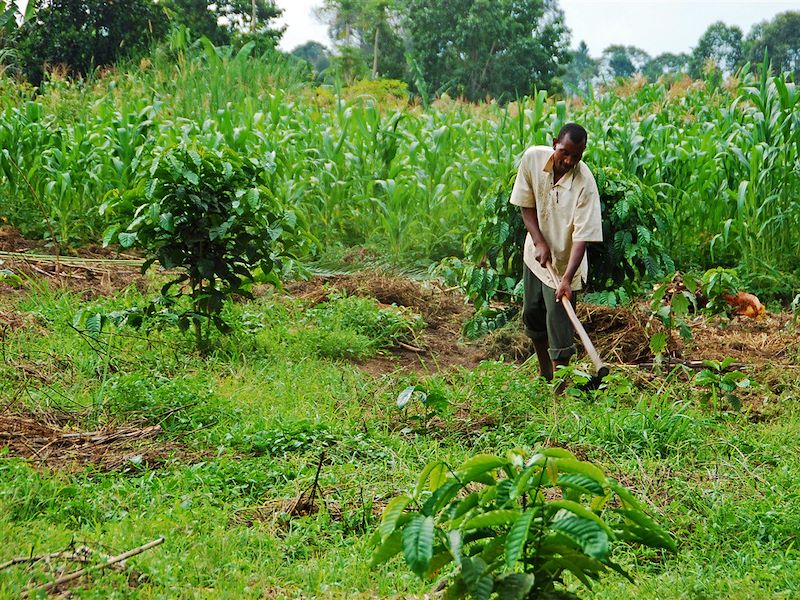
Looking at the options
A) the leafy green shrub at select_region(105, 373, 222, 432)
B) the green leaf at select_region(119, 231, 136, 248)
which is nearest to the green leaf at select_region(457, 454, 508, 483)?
the leafy green shrub at select_region(105, 373, 222, 432)

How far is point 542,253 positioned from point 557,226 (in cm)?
17

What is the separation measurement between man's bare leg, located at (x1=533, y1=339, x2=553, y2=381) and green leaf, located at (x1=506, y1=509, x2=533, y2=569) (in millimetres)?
3416

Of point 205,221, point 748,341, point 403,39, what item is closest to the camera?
point 205,221

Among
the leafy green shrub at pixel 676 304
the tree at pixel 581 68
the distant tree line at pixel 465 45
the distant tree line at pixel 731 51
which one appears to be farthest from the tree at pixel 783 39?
Result: the leafy green shrub at pixel 676 304

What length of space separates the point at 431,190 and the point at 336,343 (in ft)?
11.9

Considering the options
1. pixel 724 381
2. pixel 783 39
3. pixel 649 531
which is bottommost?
pixel 724 381

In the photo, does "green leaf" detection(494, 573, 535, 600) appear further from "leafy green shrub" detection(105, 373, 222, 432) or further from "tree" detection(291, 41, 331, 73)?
"tree" detection(291, 41, 331, 73)

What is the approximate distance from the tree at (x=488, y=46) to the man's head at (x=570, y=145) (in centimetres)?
3377

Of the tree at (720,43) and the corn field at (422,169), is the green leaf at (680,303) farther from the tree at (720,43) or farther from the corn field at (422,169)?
the tree at (720,43)

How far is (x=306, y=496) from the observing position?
137 inches

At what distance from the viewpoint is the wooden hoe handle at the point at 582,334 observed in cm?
446

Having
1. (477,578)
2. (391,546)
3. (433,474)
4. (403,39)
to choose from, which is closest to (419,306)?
(433,474)

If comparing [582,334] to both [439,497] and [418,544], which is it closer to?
[439,497]

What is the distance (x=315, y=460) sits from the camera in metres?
3.85
